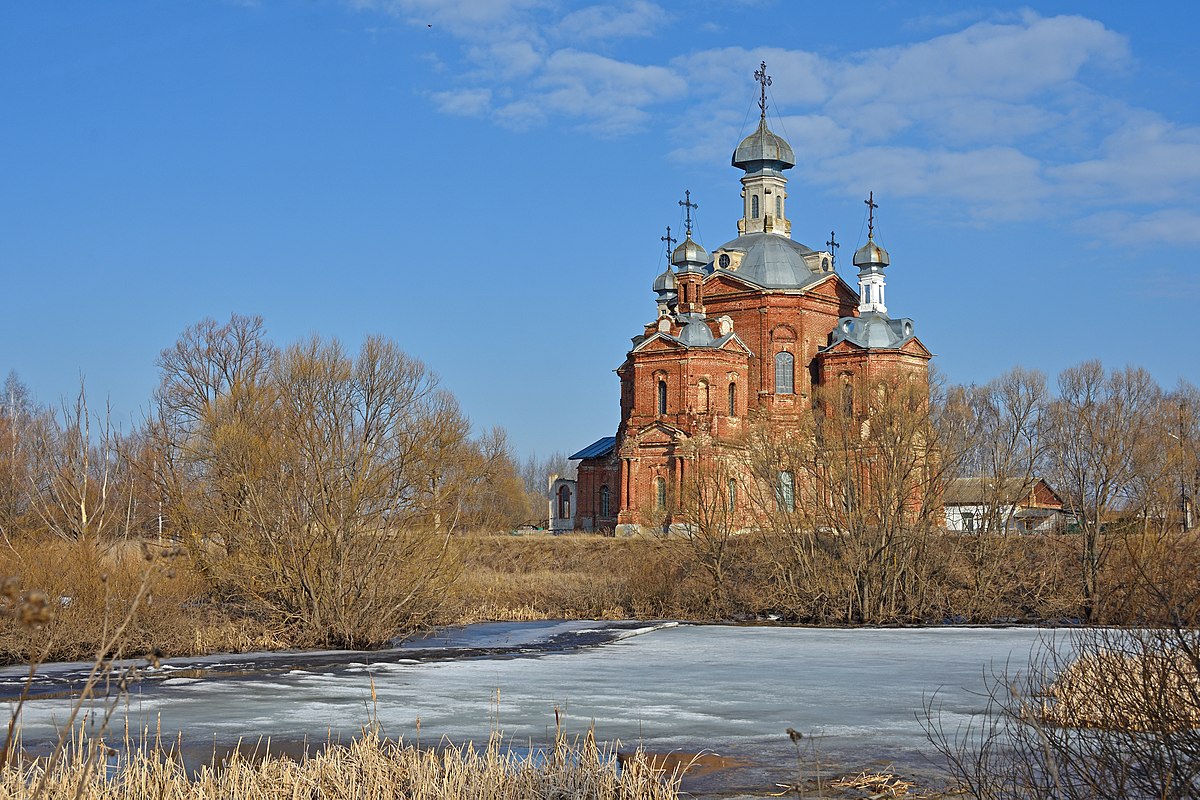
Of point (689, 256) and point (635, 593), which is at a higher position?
point (689, 256)

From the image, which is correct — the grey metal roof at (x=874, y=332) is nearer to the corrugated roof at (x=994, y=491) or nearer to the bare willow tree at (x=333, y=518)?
the corrugated roof at (x=994, y=491)

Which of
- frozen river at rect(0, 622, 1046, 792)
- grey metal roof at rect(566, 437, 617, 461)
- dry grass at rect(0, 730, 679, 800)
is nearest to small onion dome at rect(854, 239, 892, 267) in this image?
grey metal roof at rect(566, 437, 617, 461)

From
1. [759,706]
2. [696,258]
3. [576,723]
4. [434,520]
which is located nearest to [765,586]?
[434,520]

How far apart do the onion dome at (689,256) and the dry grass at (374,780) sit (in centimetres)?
4456

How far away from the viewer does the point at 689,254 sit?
5272cm

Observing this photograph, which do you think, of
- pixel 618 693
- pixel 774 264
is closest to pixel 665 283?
pixel 774 264

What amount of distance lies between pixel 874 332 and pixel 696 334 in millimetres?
7353

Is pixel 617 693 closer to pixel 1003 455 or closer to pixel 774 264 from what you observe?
pixel 1003 455

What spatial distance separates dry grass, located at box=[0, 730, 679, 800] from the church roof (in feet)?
139

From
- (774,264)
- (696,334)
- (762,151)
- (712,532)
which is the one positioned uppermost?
(762,151)

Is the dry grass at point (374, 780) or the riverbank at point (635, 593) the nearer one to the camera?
the dry grass at point (374, 780)

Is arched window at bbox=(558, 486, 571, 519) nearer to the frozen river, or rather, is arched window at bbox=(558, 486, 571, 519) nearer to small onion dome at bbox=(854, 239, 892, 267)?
small onion dome at bbox=(854, 239, 892, 267)

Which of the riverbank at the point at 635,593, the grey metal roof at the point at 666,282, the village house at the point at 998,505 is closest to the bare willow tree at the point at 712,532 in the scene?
the riverbank at the point at 635,593

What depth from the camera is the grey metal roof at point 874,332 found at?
49.5 metres
